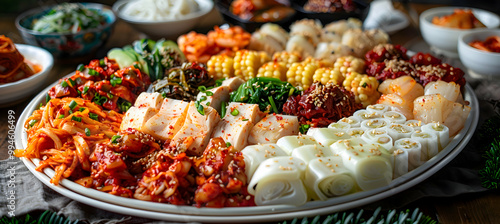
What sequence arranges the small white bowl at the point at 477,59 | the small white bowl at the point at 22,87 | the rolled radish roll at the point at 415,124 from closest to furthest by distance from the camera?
1. the rolled radish roll at the point at 415,124
2. the small white bowl at the point at 22,87
3. the small white bowl at the point at 477,59

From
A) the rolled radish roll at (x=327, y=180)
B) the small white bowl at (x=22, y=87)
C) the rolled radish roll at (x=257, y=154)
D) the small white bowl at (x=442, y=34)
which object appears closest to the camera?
the rolled radish roll at (x=327, y=180)

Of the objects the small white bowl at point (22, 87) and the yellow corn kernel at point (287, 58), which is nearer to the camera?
the small white bowl at point (22, 87)

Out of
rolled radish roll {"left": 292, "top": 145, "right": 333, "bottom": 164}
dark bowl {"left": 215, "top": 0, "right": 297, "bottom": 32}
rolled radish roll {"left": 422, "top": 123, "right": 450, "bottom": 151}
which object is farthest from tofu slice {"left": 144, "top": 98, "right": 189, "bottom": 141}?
dark bowl {"left": 215, "top": 0, "right": 297, "bottom": 32}

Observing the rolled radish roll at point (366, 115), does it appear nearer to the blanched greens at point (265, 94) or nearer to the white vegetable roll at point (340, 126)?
the white vegetable roll at point (340, 126)

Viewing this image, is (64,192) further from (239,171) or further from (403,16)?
(403,16)

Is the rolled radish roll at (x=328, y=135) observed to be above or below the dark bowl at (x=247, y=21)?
above

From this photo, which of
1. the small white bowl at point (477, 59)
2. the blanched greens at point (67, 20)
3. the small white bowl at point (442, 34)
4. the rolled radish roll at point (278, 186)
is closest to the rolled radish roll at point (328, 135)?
the rolled radish roll at point (278, 186)

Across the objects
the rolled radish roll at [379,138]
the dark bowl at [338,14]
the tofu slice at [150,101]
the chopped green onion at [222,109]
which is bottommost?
the dark bowl at [338,14]
